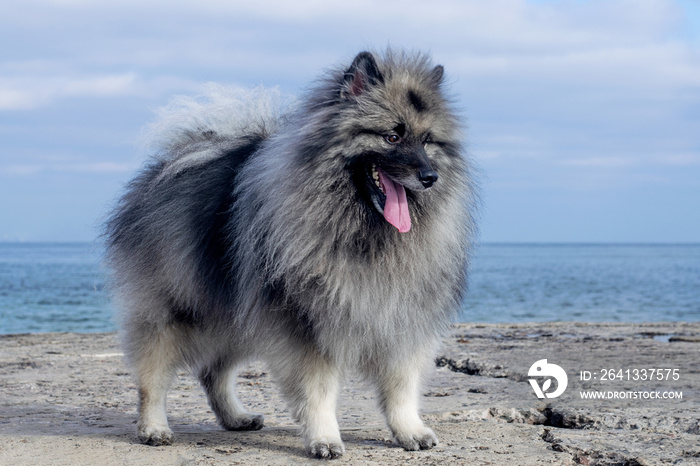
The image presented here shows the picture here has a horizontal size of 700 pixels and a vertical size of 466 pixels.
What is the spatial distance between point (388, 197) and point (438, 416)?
4.89 ft

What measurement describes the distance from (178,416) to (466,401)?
1728 millimetres

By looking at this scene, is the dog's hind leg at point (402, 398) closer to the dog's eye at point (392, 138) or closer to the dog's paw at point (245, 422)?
the dog's paw at point (245, 422)

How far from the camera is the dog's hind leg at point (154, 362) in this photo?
3.72 metres

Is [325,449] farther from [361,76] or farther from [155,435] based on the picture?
[361,76]

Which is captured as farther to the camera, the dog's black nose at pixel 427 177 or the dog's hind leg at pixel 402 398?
the dog's hind leg at pixel 402 398

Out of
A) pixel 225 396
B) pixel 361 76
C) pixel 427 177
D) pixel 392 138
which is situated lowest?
pixel 225 396

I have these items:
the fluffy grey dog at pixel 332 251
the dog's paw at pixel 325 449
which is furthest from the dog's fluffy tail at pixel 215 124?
the dog's paw at pixel 325 449

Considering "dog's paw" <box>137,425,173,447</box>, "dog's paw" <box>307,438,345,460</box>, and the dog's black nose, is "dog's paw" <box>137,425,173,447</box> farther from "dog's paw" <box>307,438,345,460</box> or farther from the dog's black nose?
the dog's black nose

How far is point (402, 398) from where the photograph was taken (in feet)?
11.4

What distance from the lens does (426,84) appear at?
11.0 ft

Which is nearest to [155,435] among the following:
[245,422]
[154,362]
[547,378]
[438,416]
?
[154,362]

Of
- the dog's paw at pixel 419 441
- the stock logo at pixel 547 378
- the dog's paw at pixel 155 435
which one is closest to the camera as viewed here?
the dog's paw at pixel 419 441

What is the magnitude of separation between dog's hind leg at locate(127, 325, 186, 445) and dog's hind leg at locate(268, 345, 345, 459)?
0.77 m

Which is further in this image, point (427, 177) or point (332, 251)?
point (332, 251)
